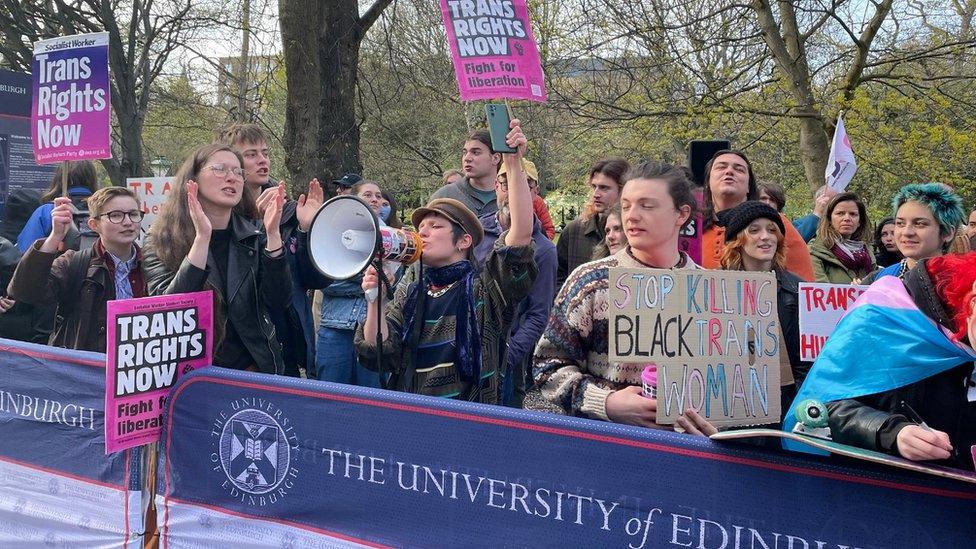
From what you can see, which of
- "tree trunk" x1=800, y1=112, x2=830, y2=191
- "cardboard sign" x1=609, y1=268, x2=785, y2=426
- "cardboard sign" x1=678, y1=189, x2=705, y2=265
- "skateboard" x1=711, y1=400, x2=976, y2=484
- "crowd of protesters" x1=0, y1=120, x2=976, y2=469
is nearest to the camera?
"skateboard" x1=711, y1=400, x2=976, y2=484

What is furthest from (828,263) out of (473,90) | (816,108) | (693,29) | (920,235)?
(693,29)

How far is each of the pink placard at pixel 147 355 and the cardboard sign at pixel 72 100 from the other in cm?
188

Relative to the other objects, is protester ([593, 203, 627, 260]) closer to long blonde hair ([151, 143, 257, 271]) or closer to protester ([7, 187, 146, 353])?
long blonde hair ([151, 143, 257, 271])

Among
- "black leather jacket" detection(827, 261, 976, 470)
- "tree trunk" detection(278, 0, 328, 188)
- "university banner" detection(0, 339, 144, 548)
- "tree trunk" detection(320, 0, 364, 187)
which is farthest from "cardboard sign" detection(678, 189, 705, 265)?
"tree trunk" detection(278, 0, 328, 188)

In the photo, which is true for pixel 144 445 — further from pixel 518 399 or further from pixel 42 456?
pixel 518 399

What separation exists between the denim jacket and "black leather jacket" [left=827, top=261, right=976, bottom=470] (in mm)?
2813

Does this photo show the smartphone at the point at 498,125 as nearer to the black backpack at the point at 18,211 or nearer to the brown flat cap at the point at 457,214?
the brown flat cap at the point at 457,214

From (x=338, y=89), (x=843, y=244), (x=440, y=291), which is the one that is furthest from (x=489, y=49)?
(x=338, y=89)

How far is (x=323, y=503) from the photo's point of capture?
295cm

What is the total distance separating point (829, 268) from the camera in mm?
5863

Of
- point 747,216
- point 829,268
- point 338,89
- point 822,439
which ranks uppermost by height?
Answer: point 338,89

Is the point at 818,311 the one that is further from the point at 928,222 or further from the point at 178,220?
the point at 178,220

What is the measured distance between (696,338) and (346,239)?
1607mm

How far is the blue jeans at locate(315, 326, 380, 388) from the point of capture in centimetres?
463
